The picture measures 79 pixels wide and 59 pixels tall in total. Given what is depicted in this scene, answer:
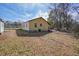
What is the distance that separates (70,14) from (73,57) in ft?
1.65

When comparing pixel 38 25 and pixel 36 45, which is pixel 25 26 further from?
pixel 36 45

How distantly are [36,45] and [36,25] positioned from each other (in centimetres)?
23

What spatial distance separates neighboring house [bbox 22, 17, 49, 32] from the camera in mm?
2783

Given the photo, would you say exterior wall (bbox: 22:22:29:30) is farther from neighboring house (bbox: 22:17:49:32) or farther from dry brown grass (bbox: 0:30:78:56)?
dry brown grass (bbox: 0:30:78:56)

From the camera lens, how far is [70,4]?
9.12 ft

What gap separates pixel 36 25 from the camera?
9.17 feet

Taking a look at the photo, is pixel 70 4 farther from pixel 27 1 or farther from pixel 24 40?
pixel 24 40

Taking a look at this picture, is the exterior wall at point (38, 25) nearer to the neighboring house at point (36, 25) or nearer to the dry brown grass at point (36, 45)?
the neighboring house at point (36, 25)

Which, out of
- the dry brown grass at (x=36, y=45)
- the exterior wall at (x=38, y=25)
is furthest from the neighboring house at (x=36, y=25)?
the dry brown grass at (x=36, y=45)

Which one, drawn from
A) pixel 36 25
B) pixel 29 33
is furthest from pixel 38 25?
pixel 29 33

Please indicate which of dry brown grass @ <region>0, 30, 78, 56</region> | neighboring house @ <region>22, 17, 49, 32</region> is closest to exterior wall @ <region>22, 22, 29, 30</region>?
neighboring house @ <region>22, 17, 49, 32</region>

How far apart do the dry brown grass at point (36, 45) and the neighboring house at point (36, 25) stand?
112 mm

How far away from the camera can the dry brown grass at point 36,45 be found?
9.09 ft

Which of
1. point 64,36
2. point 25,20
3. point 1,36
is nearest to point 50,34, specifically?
point 64,36
